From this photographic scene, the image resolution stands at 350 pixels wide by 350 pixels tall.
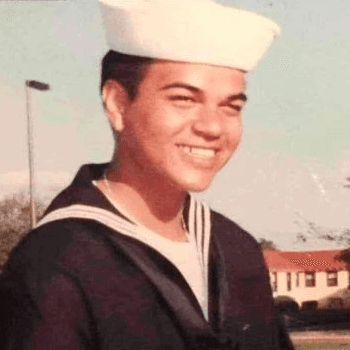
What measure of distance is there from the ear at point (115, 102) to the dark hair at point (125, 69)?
0.01 meters

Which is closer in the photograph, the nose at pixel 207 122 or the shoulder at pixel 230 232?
the nose at pixel 207 122

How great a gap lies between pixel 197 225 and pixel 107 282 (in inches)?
16.7

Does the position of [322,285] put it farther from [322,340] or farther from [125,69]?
[125,69]

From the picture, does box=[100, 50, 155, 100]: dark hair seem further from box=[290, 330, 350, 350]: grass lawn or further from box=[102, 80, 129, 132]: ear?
box=[290, 330, 350, 350]: grass lawn

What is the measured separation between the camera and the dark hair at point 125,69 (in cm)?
267

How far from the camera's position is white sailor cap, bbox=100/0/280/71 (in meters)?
2.66

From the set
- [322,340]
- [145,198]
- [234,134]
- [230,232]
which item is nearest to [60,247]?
[145,198]

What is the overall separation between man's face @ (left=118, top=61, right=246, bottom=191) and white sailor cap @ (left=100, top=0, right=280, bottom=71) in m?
0.03

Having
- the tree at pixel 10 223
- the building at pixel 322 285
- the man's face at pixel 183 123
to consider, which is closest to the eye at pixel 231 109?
the man's face at pixel 183 123

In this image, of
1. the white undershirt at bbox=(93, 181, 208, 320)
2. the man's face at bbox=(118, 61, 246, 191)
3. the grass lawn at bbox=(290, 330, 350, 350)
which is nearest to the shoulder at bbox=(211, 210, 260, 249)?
the white undershirt at bbox=(93, 181, 208, 320)

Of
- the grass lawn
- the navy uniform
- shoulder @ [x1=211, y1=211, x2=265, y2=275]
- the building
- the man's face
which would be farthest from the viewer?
the grass lawn

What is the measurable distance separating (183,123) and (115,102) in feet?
0.64

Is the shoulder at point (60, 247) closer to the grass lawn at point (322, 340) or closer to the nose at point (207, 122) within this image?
the nose at point (207, 122)

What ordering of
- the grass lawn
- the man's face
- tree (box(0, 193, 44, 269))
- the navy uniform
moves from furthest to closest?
1. the grass lawn
2. tree (box(0, 193, 44, 269))
3. the man's face
4. the navy uniform
